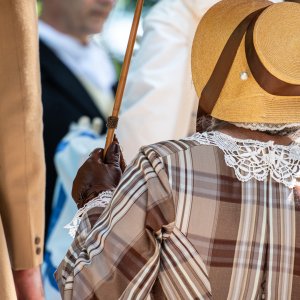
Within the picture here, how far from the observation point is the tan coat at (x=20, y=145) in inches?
85.7

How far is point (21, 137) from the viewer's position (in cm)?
227

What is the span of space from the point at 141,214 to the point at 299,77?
0.52 metres

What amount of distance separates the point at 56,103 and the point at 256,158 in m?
3.81

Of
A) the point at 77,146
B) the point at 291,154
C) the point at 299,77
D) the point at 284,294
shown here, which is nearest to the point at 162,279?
the point at 284,294

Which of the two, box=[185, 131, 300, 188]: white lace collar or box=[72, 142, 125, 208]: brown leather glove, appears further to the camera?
box=[72, 142, 125, 208]: brown leather glove

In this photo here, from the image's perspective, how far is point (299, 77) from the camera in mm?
2090

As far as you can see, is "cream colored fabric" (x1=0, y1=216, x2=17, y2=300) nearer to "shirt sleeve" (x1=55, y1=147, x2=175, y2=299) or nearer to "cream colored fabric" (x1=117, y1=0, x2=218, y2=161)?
"shirt sleeve" (x1=55, y1=147, x2=175, y2=299)

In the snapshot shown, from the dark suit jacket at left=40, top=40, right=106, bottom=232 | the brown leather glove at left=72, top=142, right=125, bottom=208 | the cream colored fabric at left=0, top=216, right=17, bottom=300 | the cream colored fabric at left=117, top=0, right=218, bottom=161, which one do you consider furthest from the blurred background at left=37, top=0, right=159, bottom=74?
the cream colored fabric at left=0, top=216, right=17, bottom=300

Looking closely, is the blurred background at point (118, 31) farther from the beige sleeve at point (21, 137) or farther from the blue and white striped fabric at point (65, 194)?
the beige sleeve at point (21, 137)

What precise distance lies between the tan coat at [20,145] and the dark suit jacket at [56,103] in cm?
321

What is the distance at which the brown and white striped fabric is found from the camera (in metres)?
2.06

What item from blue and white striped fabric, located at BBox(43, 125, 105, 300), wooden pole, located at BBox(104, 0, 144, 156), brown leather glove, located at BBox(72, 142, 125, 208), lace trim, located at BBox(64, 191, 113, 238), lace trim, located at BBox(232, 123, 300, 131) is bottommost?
blue and white striped fabric, located at BBox(43, 125, 105, 300)

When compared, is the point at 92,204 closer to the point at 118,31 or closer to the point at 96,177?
the point at 96,177

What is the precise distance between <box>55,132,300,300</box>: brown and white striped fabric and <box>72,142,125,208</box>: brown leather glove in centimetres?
17
